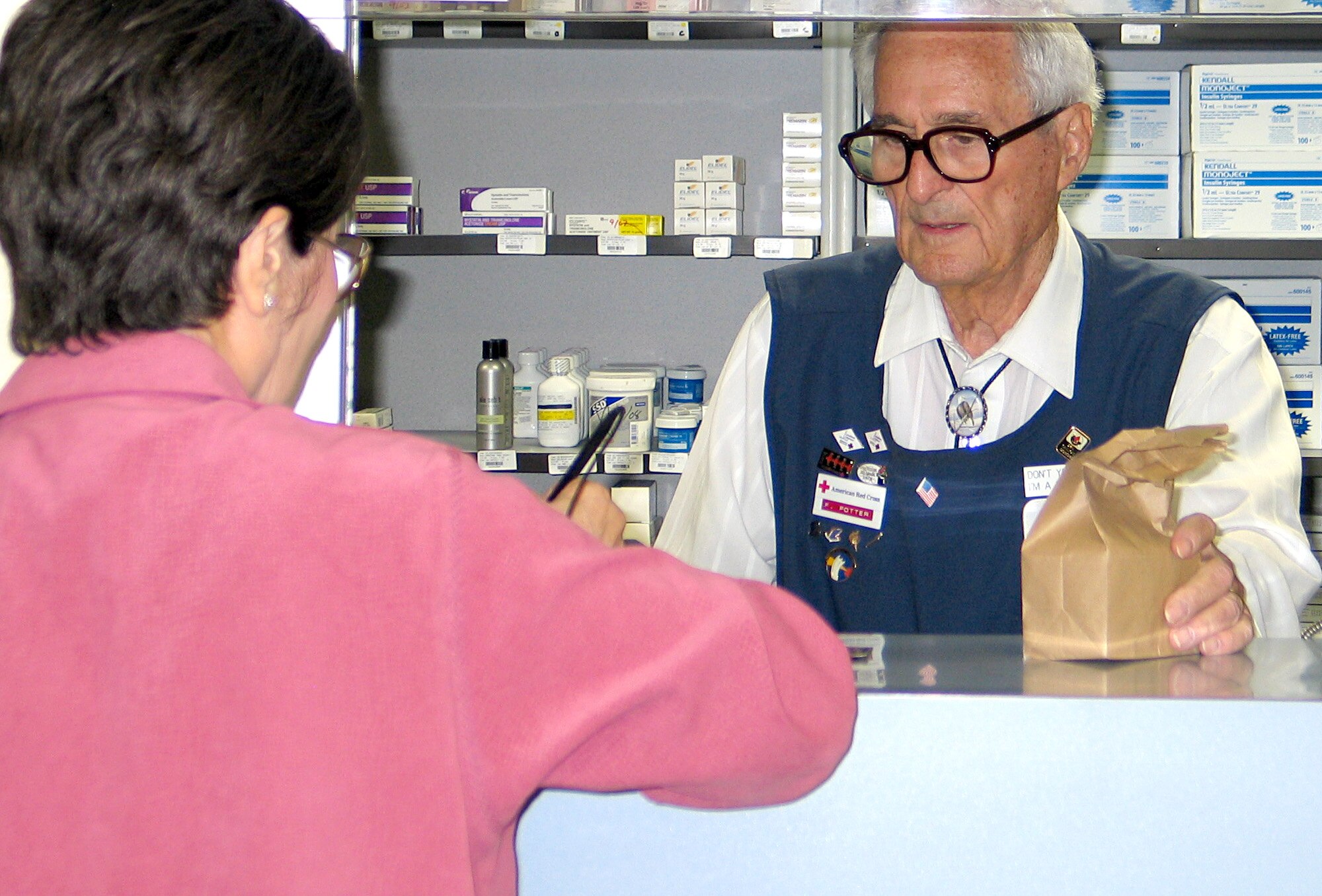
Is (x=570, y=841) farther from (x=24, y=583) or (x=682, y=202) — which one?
(x=682, y=202)

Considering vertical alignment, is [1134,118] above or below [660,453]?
above

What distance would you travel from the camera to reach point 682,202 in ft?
9.53

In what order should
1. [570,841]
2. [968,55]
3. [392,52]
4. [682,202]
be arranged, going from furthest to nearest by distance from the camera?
[392,52] → [682,202] → [968,55] → [570,841]

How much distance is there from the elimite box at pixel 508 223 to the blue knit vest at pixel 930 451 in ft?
Answer: 4.79

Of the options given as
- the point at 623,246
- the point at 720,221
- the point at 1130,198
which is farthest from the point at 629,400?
the point at 1130,198

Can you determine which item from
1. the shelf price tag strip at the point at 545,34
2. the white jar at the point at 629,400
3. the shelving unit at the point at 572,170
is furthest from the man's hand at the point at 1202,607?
the shelving unit at the point at 572,170

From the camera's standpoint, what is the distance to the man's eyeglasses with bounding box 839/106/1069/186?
142cm

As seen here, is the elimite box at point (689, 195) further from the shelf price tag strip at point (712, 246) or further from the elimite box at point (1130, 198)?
the elimite box at point (1130, 198)

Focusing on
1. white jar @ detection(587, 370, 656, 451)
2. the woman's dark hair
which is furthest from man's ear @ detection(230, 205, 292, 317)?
white jar @ detection(587, 370, 656, 451)

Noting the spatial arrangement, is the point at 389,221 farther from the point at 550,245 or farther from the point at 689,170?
the point at 689,170

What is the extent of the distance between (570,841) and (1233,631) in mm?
539

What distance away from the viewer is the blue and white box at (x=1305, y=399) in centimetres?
269

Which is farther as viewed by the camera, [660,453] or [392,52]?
[392,52]

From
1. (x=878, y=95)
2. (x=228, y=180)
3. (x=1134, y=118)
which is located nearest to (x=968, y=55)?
(x=878, y=95)
